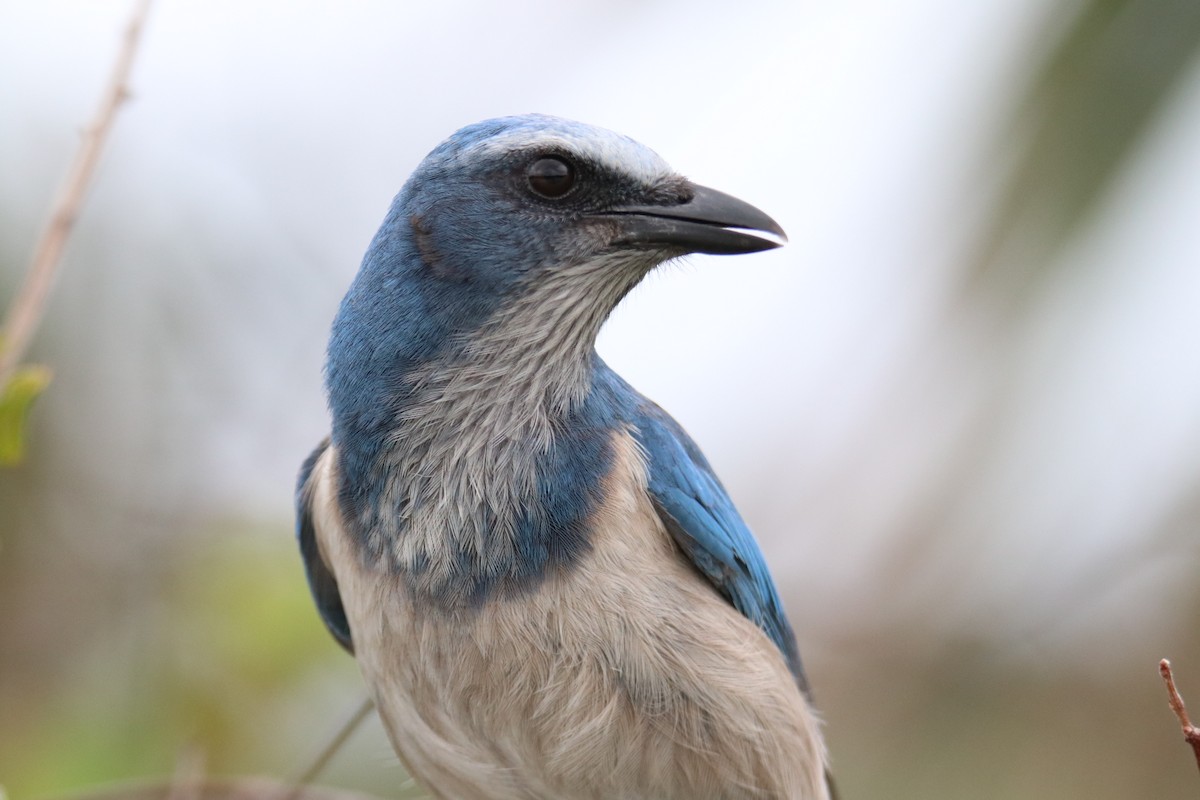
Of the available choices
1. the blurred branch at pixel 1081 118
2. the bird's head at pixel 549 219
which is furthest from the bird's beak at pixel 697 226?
the blurred branch at pixel 1081 118

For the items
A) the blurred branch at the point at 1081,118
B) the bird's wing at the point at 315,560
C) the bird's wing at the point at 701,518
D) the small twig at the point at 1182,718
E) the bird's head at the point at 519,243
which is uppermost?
the blurred branch at the point at 1081,118

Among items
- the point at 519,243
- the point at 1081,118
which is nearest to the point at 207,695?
the point at 519,243

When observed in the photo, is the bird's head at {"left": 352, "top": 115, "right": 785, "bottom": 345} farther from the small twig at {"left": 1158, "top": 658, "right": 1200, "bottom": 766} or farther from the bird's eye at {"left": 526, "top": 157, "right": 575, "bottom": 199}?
the small twig at {"left": 1158, "top": 658, "right": 1200, "bottom": 766}

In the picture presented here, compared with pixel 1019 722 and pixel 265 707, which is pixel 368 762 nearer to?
pixel 265 707


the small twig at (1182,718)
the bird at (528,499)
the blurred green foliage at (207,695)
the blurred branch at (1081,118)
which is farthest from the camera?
the blurred branch at (1081,118)

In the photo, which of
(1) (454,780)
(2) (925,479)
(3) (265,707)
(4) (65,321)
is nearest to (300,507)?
(1) (454,780)

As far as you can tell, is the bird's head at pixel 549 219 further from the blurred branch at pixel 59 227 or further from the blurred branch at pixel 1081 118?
the blurred branch at pixel 1081 118

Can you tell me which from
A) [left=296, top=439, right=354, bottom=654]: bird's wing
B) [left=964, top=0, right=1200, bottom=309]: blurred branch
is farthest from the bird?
[left=964, top=0, right=1200, bottom=309]: blurred branch

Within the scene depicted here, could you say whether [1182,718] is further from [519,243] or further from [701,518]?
[519,243]
